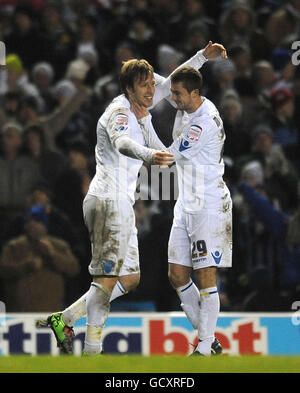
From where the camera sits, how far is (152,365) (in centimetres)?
636

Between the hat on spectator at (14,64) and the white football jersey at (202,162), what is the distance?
17.3 feet

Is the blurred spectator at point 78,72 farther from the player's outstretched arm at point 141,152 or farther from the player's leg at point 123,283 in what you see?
the player's outstretched arm at point 141,152

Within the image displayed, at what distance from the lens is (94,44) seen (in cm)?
1276

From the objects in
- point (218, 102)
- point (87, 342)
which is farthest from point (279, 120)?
point (87, 342)

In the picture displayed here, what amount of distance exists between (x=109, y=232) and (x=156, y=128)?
6.74 feet

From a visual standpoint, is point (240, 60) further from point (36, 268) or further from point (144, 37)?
point (36, 268)

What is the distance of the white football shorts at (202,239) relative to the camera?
7719mm

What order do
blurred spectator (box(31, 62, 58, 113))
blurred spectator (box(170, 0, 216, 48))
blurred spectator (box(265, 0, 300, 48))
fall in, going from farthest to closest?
blurred spectator (box(31, 62, 58, 113)), blurred spectator (box(265, 0, 300, 48)), blurred spectator (box(170, 0, 216, 48))

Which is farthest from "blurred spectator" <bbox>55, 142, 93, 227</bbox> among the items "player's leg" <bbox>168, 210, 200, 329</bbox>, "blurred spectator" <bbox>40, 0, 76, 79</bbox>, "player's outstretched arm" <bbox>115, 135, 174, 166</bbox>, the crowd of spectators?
"player's outstretched arm" <bbox>115, 135, 174, 166</bbox>

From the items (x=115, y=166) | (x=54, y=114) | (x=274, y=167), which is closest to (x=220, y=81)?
(x=274, y=167)

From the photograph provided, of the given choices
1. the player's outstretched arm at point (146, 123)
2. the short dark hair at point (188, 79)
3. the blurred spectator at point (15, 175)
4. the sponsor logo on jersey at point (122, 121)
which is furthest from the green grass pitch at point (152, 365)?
the blurred spectator at point (15, 175)

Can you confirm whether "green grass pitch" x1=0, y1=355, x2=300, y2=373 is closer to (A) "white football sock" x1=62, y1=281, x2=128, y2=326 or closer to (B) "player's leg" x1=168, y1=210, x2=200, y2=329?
(A) "white football sock" x1=62, y1=281, x2=128, y2=326

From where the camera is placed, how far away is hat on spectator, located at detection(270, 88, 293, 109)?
36.4 feet

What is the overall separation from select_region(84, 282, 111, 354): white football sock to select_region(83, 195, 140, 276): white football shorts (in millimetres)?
122
